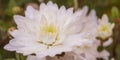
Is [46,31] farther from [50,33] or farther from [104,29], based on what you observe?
[104,29]

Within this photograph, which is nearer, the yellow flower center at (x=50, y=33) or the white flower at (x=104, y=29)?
the yellow flower center at (x=50, y=33)

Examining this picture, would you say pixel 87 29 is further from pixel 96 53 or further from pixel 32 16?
pixel 32 16

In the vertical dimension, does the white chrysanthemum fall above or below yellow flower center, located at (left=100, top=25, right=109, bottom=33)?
above

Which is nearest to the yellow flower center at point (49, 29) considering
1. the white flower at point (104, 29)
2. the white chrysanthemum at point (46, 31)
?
the white chrysanthemum at point (46, 31)

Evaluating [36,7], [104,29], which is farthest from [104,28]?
[36,7]

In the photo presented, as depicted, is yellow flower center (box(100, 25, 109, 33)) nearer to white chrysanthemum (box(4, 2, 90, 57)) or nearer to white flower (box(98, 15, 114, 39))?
white flower (box(98, 15, 114, 39))

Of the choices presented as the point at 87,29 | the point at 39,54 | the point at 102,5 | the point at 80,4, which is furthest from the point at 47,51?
the point at 102,5

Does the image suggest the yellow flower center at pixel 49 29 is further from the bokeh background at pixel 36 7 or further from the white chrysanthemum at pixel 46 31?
the bokeh background at pixel 36 7

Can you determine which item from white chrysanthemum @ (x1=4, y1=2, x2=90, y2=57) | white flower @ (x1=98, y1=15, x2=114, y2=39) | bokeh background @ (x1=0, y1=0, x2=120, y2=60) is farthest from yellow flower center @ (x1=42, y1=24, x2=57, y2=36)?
white flower @ (x1=98, y1=15, x2=114, y2=39)
